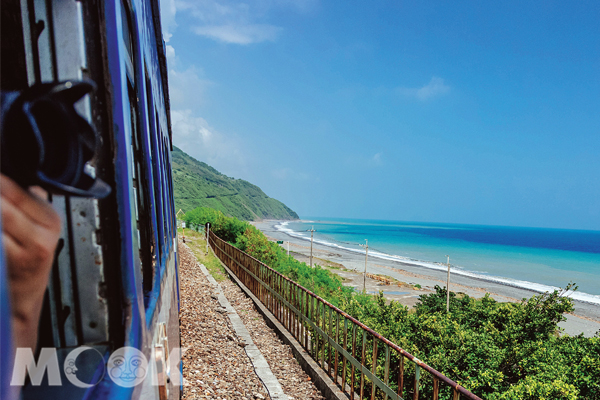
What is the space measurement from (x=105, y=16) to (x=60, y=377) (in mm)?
917

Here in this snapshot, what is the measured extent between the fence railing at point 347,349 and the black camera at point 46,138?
300 cm

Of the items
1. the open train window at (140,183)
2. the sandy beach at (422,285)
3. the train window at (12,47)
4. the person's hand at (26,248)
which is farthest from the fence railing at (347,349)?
the sandy beach at (422,285)

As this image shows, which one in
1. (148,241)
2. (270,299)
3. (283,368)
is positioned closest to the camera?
(148,241)

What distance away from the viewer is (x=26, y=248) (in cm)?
66

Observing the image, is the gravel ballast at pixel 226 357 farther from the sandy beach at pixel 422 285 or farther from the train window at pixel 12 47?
the sandy beach at pixel 422 285

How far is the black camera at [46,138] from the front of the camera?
2.05ft

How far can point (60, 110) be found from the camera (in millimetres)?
684

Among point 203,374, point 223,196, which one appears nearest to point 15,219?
point 203,374

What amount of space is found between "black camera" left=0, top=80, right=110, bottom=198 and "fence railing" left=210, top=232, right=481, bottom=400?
9.84 feet

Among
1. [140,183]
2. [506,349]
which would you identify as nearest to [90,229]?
[140,183]

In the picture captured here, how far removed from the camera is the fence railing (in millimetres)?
3666

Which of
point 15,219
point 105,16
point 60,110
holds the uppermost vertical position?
point 105,16

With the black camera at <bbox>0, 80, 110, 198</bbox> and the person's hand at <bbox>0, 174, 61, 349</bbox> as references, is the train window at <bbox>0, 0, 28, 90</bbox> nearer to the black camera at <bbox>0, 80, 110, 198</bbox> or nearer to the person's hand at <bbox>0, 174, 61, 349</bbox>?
the black camera at <bbox>0, 80, 110, 198</bbox>

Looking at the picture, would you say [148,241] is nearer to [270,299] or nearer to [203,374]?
[203,374]
